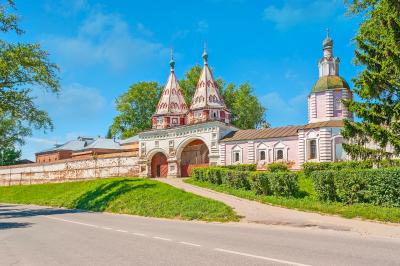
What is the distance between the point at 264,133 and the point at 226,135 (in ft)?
13.2

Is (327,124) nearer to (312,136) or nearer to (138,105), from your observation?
(312,136)

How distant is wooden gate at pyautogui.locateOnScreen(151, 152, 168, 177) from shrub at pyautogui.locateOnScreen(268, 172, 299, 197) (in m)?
24.0

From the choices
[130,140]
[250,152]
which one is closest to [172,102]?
[250,152]

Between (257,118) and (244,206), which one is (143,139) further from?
(244,206)

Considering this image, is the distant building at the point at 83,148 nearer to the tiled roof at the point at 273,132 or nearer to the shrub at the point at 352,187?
the tiled roof at the point at 273,132

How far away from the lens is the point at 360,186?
16188 mm

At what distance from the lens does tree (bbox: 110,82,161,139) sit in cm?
6125

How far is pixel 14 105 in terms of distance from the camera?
23406mm

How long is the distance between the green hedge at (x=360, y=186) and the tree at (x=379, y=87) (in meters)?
2.20

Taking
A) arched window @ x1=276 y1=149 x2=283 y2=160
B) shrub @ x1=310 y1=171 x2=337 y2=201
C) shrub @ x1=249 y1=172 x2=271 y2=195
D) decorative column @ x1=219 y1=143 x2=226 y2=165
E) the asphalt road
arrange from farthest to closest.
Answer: decorative column @ x1=219 y1=143 x2=226 y2=165
arched window @ x1=276 y1=149 x2=283 y2=160
shrub @ x1=249 y1=172 x2=271 y2=195
shrub @ x1=310 y1=171 x2=337 y2=201
the asphalt road

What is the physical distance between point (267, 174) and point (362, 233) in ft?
31.3

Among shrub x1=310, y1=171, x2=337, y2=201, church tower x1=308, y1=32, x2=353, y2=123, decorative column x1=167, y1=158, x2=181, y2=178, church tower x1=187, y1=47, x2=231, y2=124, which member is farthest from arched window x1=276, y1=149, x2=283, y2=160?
shrub x1=310, y1=171, x2=337, y2=201

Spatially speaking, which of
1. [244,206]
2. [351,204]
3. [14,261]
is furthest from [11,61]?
[351,204]

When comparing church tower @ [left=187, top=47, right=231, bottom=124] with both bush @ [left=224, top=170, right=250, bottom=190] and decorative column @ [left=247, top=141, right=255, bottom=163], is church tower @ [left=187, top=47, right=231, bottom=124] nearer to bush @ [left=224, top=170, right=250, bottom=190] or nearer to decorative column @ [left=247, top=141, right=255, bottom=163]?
decorative column @ [left=247, top=141, right=255, bottom=163]
